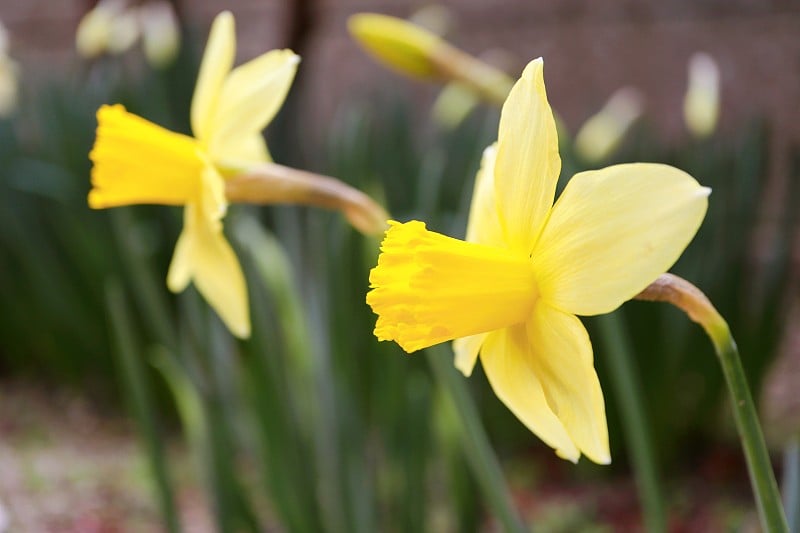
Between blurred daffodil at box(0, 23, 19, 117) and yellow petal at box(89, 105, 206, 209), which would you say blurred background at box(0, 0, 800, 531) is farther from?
yellow petal at box(89, 105, 206, 209)

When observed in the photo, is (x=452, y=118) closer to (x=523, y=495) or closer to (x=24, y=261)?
(x=523, y=495)

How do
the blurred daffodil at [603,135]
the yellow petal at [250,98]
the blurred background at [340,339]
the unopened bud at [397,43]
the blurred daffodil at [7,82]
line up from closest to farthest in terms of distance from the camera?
1. the yellow petal at [250,98]
2. the unopened bud at [397,43]
3. the blurred background at [340,339]
4. the blurred daffodil at [603,135]
5. the blurred daffodil at [7,82]

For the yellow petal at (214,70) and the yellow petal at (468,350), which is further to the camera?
the yellow petal at (214,70)

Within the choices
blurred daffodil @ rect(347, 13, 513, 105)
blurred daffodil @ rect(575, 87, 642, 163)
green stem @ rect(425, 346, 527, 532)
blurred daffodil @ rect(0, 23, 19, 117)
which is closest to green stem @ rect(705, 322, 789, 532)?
green stem @ rect(425, 346, 527, 532)

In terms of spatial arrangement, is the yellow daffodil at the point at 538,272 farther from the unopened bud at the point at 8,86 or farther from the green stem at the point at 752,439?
the unopened bud at the point at 8,86

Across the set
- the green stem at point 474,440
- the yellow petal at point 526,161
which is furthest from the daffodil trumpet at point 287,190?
the yellow petal at point 526,161

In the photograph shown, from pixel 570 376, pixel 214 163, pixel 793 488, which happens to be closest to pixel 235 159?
pixel 214 163

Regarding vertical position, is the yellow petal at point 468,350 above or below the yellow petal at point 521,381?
above
